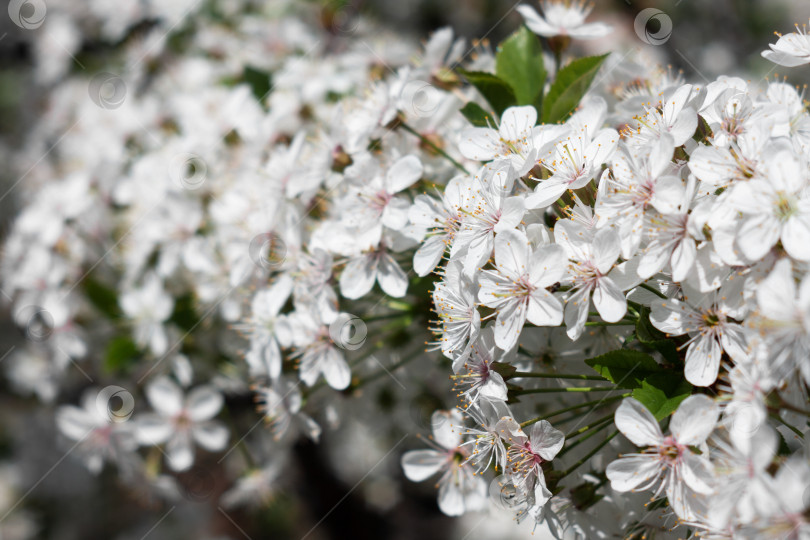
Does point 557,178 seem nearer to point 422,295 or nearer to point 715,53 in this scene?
point 422,295

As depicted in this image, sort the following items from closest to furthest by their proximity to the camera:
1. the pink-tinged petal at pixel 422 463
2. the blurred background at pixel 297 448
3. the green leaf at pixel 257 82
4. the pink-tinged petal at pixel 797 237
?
the pink-tinged petal at pixel 797 237, the pink-tinged petal at pixel 422 463, the green leaf at pixel 257 82, the blurred background at pixel 297 448

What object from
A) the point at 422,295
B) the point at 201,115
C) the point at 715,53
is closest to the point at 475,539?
the point at 422,295

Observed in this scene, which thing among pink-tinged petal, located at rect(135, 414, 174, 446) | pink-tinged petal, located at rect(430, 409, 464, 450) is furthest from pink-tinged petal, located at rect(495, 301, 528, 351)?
pink-tinged petal, located at rect(135, 414, 174, 446)

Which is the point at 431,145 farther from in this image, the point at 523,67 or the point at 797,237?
the point at 797,237

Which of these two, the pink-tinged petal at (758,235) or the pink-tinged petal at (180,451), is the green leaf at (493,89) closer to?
the pink-tinged petal at (758,235)

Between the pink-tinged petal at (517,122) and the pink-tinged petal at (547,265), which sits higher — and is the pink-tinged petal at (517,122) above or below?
above

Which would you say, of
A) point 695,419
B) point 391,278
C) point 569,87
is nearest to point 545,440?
point 695,419

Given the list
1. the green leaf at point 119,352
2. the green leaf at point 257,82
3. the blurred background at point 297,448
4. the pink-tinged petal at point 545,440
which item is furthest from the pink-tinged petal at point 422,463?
the blurred background at point 297,448
